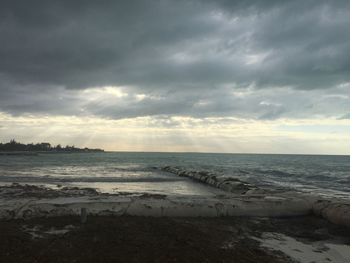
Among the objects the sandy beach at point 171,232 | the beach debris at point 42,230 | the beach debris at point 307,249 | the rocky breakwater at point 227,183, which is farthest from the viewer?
the rocky breakwater at point 227,183

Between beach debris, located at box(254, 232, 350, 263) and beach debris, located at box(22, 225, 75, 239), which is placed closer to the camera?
beach debris, located at box(254, 232, 350, 263)

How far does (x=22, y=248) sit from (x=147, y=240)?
2555 millimetres

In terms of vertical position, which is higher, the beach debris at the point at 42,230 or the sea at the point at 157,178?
the beach debris at the point at 42,230

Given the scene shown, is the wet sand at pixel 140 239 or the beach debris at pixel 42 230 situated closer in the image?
the wet sand at pixel 140 239

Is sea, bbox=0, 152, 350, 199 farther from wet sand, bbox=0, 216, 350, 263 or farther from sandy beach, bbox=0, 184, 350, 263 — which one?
wet sand, bbox=0, 216, 350, 263

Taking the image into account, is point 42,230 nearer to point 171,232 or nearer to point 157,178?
point 171,232

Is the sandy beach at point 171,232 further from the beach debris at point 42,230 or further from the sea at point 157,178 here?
the sea at point 157,178

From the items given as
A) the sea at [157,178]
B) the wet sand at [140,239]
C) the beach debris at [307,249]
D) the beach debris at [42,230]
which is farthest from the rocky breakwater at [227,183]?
the beach debris at [42,230]

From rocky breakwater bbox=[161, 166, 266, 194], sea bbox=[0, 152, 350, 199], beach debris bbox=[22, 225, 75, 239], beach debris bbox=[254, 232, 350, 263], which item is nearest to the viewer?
beach debris bbox=[254, 232, 350, 263]

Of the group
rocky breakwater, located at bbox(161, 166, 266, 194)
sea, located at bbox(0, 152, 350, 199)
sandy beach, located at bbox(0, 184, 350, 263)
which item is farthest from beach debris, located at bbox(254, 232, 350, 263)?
sea, located at bbox(0, 152, 350, 199)

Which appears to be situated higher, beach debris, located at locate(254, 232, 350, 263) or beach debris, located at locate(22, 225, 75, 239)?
beach debris, located at locate(22, 225, 75, 239)

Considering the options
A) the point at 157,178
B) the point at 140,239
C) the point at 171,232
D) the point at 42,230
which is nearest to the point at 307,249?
the point at 171,232

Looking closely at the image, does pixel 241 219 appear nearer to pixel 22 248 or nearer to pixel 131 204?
pixel 131 204

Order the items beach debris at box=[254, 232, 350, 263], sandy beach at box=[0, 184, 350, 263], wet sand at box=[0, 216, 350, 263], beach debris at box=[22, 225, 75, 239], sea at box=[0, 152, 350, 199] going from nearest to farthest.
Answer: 1. wet sand at box=[0, 216, 350, 263]
2. sandy beach at box=[0, 184, 350, 263]
3. beach debris at box=[254, 232, 350, 263]
4. beach debris at box=[22, 225, 75, 239]
5. sea at box=[0, 152, 350, 199]
